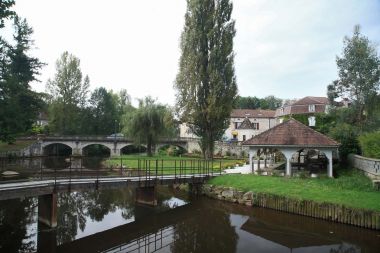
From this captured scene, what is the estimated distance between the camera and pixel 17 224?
605 inches

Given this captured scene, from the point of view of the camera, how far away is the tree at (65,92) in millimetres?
56850

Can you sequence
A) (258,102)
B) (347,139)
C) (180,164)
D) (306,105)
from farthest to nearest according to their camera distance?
(258,102) < (306,105) < (347,139) < (180,164)

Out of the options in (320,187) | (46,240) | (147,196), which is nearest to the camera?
(46,240)

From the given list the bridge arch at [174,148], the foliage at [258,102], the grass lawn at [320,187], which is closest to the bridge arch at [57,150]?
the bridge arch at [174,148]

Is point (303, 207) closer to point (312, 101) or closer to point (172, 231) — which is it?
point (172, 231)

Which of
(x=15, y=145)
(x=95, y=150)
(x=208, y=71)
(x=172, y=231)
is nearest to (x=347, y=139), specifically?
(x=208, y=71)

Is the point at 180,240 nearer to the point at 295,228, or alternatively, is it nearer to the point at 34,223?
the point at 295,228

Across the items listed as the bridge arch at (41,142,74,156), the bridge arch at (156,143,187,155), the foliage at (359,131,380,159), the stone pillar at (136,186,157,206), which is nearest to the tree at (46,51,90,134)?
the bridge arch at (41,142,74,156)

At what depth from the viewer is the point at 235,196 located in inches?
831

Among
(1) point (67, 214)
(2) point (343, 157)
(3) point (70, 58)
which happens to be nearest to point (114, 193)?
(1) point (67, 214)

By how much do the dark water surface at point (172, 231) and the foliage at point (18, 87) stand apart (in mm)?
13525

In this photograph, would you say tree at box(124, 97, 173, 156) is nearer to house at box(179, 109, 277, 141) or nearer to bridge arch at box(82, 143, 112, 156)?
house at box(179, 109, 277, 141)

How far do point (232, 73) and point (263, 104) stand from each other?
243 feet

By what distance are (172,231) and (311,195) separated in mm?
7924
